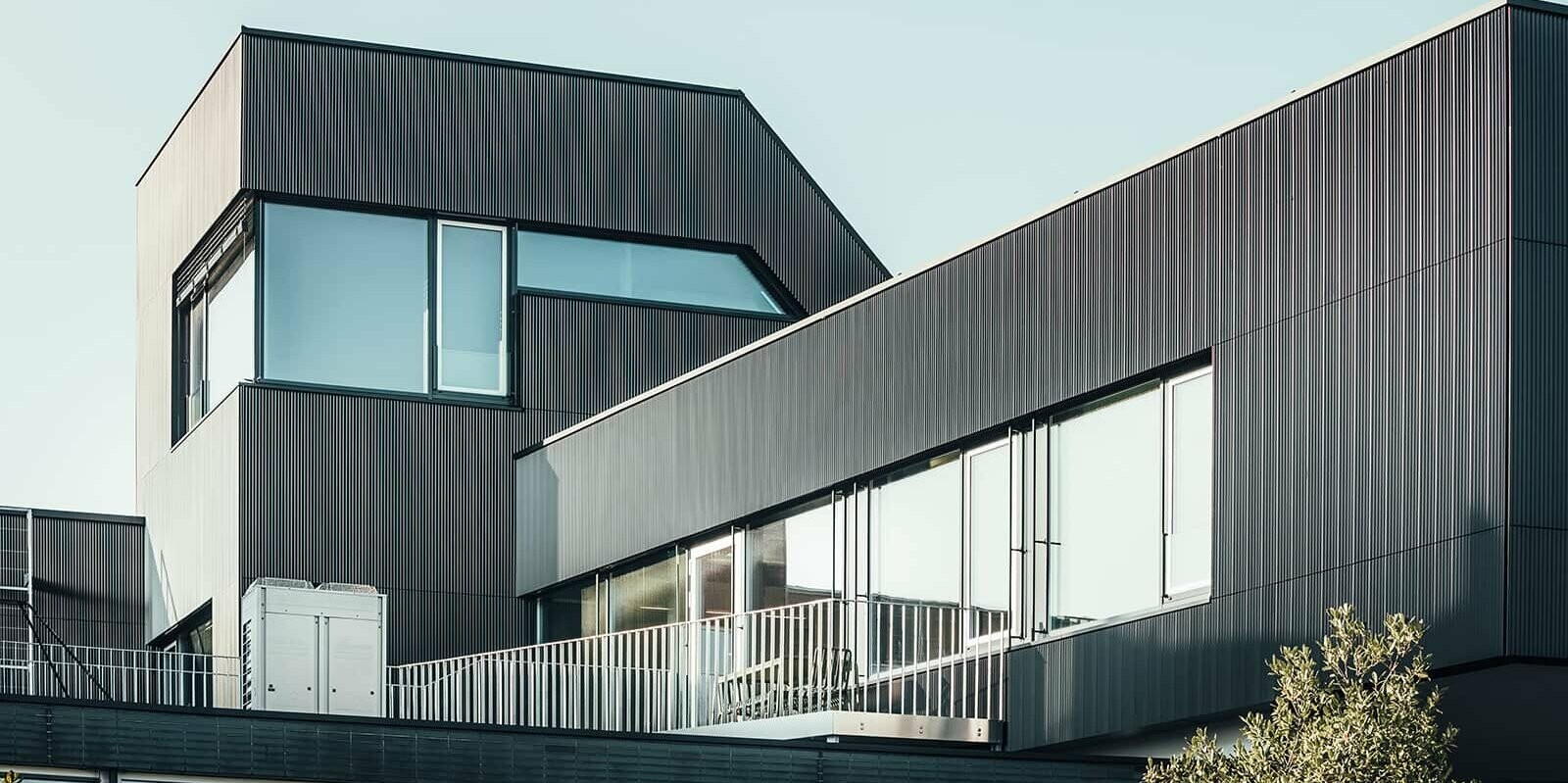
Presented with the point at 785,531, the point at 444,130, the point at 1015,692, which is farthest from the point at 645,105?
the point at 1015,692

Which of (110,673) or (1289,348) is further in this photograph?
(110,673)

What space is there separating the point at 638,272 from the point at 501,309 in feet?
5.90

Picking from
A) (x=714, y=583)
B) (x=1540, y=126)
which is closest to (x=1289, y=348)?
(x=1540, y=126)

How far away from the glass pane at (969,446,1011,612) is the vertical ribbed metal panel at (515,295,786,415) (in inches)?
338

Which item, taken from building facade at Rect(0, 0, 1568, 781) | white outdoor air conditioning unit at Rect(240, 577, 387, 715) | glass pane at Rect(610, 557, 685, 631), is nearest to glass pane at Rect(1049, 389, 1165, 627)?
building facade at Rect(0, 0, 1568, 781)

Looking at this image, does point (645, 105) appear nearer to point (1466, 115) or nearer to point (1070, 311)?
point (1070, 311)

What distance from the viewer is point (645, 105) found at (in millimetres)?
28453

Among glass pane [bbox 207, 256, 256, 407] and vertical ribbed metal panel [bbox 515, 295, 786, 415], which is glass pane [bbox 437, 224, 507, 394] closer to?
vertical ribbed metal panel [bbox 515, 295, 786, 415]

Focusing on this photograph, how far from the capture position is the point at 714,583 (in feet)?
76.7

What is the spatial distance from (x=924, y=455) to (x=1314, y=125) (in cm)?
506

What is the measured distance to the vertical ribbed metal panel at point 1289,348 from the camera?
14703 millimetres

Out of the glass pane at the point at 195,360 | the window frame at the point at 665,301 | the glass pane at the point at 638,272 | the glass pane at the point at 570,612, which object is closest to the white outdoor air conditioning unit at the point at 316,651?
the glass pane at the point at 570,612

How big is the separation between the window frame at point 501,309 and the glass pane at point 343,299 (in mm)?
117

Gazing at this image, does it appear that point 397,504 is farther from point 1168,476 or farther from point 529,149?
point 1168,476
